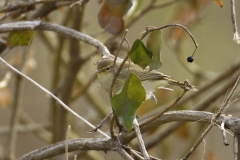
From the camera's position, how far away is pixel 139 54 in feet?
2.75

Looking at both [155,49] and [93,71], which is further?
[93,71]

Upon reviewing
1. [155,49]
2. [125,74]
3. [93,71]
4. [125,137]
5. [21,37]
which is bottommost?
[125,137]

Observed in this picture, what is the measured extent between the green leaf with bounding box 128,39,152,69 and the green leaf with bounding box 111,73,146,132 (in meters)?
0.05

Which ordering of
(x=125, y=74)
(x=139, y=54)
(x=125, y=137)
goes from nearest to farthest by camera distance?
(x=139, y=54), (x=125, y=137), (x=125, y=74)

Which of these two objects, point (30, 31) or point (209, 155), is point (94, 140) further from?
point (209, 155)

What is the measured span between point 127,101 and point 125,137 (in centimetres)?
15

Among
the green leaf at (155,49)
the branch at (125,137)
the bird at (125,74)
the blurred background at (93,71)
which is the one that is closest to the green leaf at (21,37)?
the blurred background at (93,71)

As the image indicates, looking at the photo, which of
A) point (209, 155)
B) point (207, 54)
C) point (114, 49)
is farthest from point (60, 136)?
point (207, 54)

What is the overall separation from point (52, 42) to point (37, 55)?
48.5 inches

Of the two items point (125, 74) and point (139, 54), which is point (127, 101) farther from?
point (125, 74)

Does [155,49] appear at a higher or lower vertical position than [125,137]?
higher

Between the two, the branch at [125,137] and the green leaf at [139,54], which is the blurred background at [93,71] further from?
the green leaf at [139,54]

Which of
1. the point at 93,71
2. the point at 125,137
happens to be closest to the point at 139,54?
the point at 125,137

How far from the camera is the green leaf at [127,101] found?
2.77 feet
